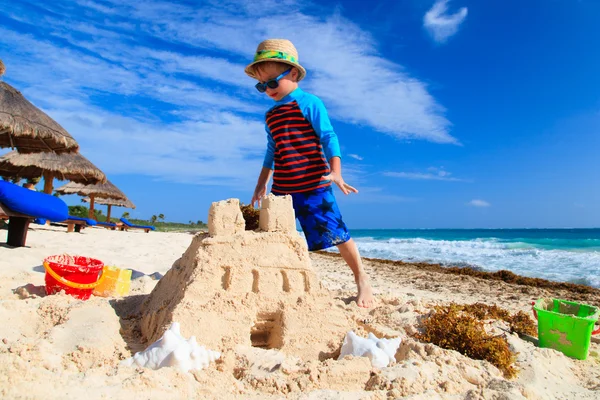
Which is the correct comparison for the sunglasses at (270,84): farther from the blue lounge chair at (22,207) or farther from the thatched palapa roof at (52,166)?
the thatched palapa roof at (52,166)

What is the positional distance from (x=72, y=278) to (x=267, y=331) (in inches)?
71.8

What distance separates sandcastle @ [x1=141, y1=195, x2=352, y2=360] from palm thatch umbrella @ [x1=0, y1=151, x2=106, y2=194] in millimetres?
11926

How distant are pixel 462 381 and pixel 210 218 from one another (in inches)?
67.7

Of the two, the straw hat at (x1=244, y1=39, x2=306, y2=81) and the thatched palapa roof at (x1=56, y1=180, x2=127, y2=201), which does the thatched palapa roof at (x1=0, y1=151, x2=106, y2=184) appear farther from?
the straw hat at (x1=244, y1=39, x2=306, y2=81)

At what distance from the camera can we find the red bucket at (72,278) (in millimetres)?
3359

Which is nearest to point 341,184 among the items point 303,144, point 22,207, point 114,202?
point 303,144

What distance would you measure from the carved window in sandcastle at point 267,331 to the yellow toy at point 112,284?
1.74 meters

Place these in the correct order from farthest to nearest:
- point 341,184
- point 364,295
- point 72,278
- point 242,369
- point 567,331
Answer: point 364,295
point 72,278
point 341,184
point 567,331
point 242,369

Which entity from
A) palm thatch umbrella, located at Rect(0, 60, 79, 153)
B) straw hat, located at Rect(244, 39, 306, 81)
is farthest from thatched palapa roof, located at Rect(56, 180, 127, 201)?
straw hat, located at Rect(244, 39, 306, 81)

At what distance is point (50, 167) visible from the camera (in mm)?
13062

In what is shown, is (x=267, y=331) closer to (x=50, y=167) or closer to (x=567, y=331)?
(x=567, y=331)

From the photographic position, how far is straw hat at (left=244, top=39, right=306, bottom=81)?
3229 mm

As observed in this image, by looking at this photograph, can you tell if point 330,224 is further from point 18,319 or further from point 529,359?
point 18,319

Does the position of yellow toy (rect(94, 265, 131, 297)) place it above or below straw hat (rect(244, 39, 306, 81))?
below
